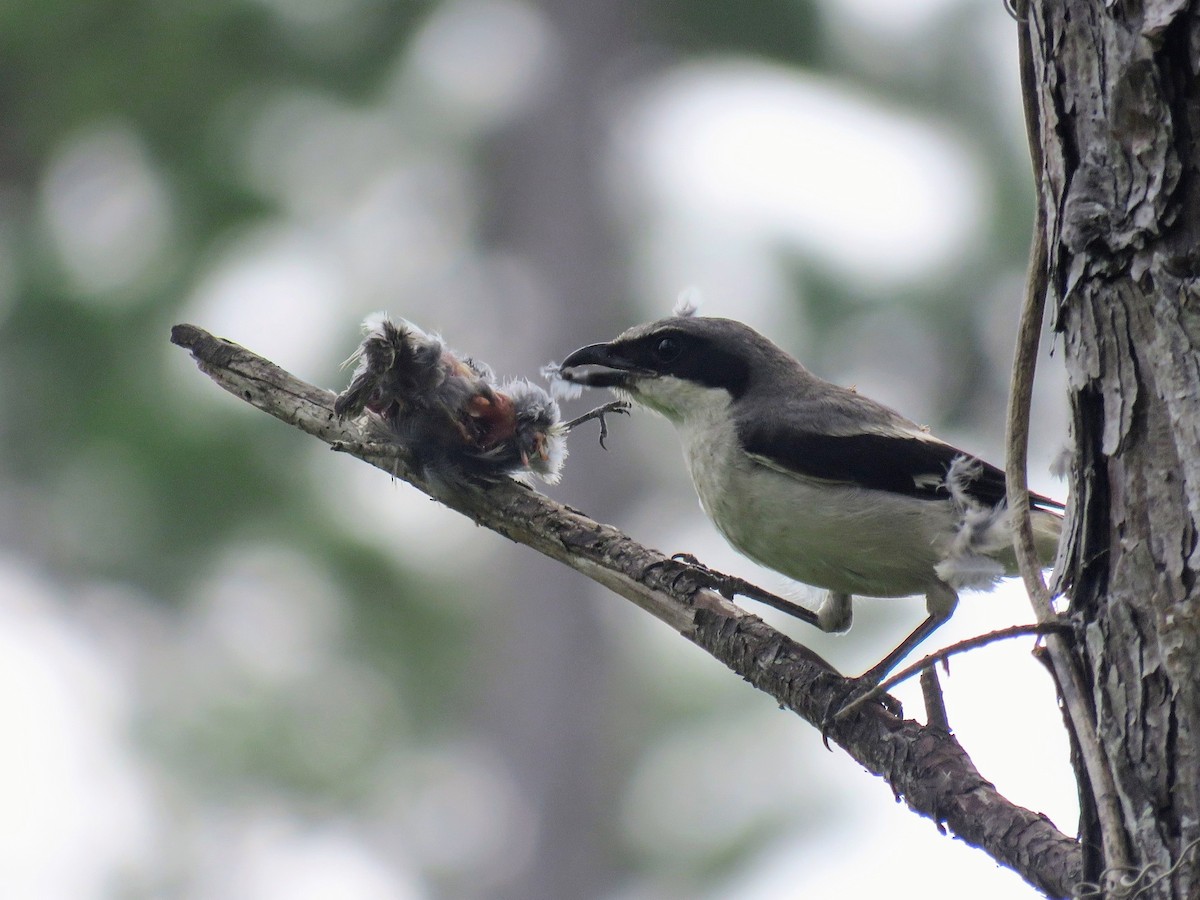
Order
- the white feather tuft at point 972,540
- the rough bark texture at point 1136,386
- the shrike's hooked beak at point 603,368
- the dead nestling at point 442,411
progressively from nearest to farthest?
the rough bark texture at point 1136,386 → the white feather tuft at point 972,540 → the dead nestling at point 442,411 → the shrike's hooked beak at point 603,368

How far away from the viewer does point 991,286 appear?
1151cm

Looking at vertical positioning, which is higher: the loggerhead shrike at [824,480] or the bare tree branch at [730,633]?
the loggerhead shrike at [824,480]

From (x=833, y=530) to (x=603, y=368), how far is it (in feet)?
3.42

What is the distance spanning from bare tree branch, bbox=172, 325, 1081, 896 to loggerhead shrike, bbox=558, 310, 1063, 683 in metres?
0.54

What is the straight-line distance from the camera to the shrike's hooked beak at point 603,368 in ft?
14.0

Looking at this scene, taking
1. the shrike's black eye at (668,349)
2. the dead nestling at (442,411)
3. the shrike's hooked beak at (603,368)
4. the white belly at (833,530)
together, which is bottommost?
the dead nestling at (442,411)

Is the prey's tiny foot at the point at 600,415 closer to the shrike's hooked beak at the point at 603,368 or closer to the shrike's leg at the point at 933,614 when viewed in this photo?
the shrike's hooked beak at the point at 603,368

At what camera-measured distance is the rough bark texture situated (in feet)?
6.06

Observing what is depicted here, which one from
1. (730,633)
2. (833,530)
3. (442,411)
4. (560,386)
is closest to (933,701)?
(730,633)

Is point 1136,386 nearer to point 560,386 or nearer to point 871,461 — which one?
point 871,461

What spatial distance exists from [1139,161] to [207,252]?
36.7 ft

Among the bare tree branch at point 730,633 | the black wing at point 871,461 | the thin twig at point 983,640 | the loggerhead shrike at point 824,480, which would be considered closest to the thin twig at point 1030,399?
the thin twig at point 983,640

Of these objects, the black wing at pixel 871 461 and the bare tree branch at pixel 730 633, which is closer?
the bare tree branch at pixel 730 633

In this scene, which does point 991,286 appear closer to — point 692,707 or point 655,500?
point 655,500
